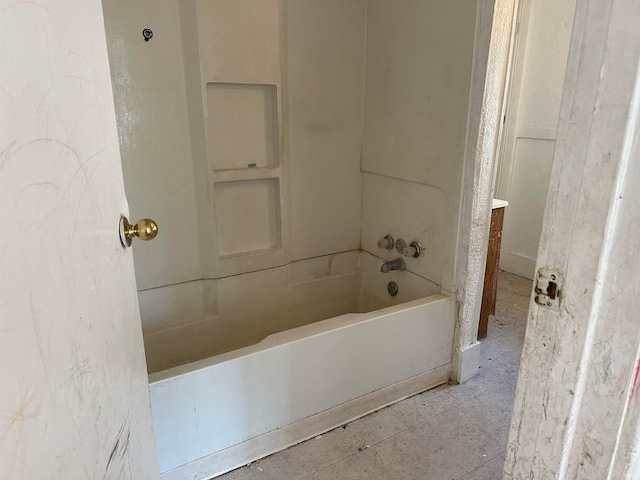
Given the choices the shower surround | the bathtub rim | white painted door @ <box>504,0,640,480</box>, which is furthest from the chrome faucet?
white painted door @ <box>504,0,640,480</box>

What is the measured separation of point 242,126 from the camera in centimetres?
217

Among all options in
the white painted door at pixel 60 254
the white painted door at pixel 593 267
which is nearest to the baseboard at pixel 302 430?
the white painted door at pixel 60 254

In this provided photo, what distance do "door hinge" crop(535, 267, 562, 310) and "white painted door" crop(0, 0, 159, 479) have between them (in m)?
0.64

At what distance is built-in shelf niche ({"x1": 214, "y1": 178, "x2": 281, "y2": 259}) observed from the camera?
Result: 221 centimetres

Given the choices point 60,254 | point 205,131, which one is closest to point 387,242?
point 205,131

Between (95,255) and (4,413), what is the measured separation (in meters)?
0.31

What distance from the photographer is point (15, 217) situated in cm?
47

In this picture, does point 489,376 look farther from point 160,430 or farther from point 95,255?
point 95,255

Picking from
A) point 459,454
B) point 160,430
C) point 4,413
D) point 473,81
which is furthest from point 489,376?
point 4,413

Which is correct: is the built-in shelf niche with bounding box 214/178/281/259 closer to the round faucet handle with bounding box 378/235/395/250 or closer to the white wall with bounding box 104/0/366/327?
the white wall with bounding box 104/0/366/327

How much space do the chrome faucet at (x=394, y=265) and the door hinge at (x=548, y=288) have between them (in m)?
1.62

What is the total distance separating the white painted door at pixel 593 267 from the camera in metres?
0.50

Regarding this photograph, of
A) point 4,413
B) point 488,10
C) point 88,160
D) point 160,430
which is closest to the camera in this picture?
point 4,413

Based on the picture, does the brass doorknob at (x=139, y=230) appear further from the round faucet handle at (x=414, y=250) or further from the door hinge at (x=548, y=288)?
the round faucet handle at (x=414, y=250)
